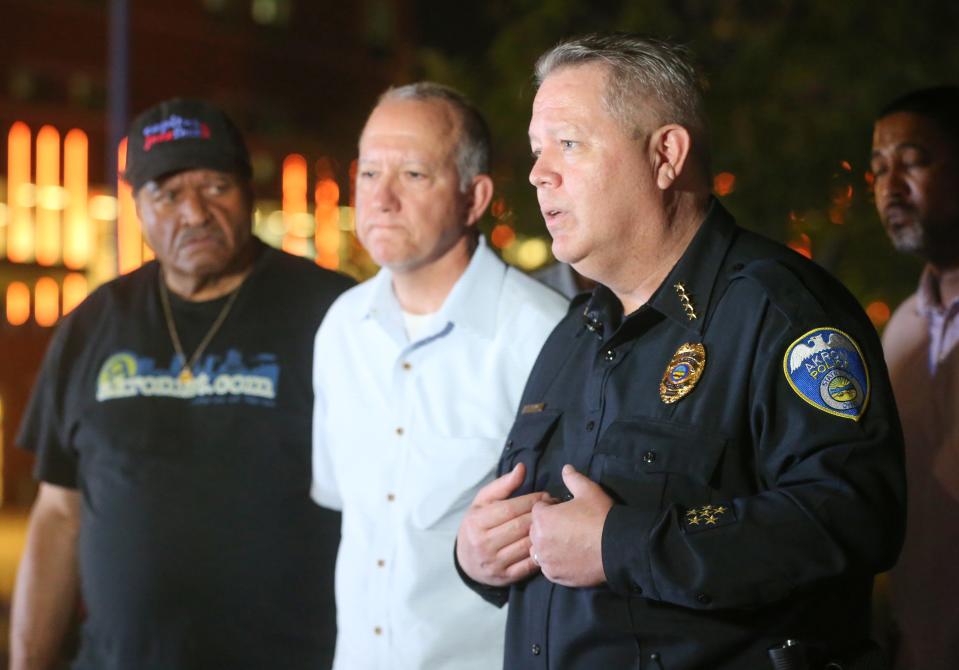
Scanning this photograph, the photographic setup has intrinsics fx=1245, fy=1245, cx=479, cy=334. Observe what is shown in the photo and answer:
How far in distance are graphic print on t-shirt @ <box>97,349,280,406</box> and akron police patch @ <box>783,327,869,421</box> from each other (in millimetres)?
2067

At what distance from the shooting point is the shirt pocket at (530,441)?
2715mm

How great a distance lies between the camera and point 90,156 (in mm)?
29156

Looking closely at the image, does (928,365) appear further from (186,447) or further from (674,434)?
(186,447)

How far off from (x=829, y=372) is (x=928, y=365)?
1.89m

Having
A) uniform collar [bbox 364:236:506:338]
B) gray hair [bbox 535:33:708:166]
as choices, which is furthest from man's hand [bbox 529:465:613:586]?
uniform collar [bbox 364:236:506:338]

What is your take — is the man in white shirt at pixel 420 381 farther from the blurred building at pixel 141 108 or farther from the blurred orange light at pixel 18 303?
the blurred orange light at pixel 18 303

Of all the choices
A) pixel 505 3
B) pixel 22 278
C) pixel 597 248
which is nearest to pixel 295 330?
pixel 597 248

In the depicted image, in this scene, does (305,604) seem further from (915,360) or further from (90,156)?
(90,156)

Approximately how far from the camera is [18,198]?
88.9ft

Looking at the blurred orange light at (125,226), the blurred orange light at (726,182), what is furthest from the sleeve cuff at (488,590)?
the blurred orange light at (726,182)

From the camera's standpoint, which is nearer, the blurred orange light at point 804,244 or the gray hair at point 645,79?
the gray hair at point 645,79

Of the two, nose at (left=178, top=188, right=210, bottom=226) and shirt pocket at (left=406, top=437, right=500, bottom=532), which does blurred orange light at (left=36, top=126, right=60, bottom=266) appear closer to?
nose at (left=178, top=188, right=210, bottom=226)

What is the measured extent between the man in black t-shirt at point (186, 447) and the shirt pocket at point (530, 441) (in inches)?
48.9

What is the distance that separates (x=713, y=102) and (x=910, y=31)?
1464 millimetres
